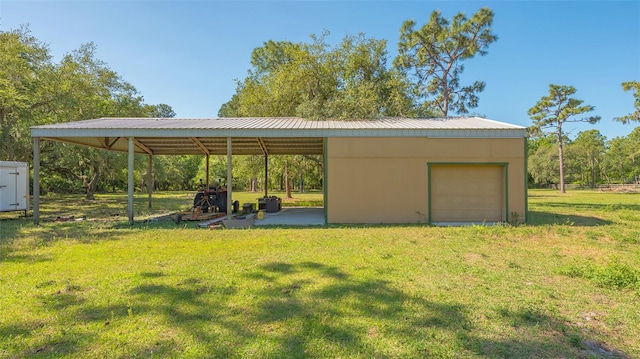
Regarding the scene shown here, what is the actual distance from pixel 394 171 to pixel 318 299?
6.51 metres

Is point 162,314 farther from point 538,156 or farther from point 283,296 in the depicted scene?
point 538,156

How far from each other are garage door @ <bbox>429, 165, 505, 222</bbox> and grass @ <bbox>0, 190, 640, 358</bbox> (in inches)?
121

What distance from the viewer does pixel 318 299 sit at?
3.45m

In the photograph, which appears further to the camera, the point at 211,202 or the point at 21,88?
the point at 21,88

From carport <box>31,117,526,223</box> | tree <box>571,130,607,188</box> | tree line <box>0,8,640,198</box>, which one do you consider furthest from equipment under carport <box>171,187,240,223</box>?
tree <box>571,130,607,188</box>

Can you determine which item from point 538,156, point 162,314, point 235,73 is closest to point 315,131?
point 162,314

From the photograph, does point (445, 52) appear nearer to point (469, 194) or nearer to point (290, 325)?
point (469, 194)

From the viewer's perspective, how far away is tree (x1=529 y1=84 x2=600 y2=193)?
30188 mm

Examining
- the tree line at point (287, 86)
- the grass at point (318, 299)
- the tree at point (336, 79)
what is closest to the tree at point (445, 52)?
the tree line at point (287, 86)

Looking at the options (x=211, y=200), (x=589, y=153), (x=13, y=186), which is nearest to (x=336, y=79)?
(x=211, y=200)

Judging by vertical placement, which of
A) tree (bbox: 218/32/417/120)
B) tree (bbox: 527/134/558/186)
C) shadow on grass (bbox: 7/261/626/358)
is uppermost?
tree (bbox: 218/32/417/120)

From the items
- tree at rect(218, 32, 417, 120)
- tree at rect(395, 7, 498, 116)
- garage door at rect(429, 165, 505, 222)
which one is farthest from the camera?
tree at rect(395, 7, 498, 116)

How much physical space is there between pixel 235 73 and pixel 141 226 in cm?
1545

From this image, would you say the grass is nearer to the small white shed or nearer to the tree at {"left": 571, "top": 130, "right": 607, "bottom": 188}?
the small white shed
